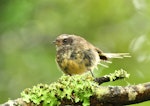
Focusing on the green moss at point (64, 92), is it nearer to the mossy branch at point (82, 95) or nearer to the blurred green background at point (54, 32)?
the mossy branch at point (82, 95)

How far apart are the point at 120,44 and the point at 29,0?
1.24 meters

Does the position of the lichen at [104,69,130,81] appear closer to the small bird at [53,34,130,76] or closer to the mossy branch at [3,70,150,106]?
the mossy branch at [3,70,150,106]

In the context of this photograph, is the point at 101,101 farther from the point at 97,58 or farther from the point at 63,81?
the point at 97,58

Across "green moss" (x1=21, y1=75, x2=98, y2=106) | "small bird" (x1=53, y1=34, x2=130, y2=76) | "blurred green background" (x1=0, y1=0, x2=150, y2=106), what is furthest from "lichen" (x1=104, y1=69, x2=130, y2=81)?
"blurred green background" (x1=0, y1=0, x2=150, y2=106)

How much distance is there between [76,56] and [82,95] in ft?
2.90

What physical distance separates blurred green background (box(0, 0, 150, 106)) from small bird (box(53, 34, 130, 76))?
219cm

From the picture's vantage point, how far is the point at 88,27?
7.58 metres

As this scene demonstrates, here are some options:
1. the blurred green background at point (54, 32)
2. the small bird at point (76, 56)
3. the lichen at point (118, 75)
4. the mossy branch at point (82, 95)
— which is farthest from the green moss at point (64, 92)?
the blurred green background at point (54, 32)

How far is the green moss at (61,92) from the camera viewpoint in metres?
3.07

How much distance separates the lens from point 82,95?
10.2 feet

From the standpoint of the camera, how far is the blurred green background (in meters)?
6.89

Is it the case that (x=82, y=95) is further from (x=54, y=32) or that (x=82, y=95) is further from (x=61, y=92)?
(x=54, y=32)

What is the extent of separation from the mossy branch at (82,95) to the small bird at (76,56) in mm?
743

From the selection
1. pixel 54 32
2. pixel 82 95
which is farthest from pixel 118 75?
pixel 54 32
